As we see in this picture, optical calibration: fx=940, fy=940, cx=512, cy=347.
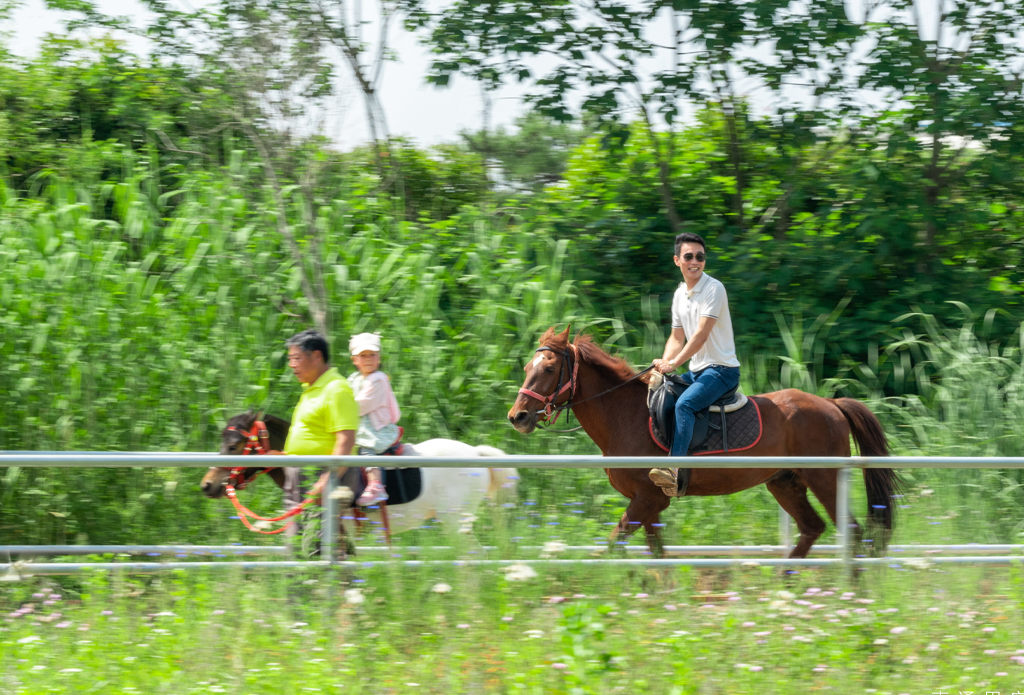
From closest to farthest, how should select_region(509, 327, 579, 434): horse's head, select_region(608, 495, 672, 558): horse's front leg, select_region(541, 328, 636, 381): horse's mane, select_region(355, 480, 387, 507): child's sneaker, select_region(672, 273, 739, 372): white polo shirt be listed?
select_region(355, 480, 387, 507): child's sneaker
select_region(608, 495, 672, 558): horse's front leg
select_region(672, 273, 739, 372): white polo shirt
select_region(509, 327, 579, 434): horse's head
select_region(541, 328, 636, 381): horse's mane

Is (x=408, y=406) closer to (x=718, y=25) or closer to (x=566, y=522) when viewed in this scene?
(x=566, y=522)

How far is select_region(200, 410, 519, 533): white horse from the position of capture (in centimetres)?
489

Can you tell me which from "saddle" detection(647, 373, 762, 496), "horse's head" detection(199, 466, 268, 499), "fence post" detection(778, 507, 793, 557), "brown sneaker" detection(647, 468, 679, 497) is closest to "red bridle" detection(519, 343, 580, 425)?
"saddle" detection(647, 373, 762, 496)

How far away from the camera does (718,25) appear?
9453 millimetres

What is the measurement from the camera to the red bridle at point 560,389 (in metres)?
6.14

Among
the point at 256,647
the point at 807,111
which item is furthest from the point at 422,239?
the point at 256,647

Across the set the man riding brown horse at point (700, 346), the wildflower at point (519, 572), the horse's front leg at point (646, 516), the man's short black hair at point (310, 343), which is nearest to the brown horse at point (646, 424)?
the horse's front leg at point (646, 516)

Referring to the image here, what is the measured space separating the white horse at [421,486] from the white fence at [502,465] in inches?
5.5

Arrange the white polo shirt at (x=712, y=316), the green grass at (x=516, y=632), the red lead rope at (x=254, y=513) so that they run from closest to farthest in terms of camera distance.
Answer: the green grass at (x=516, y=632) → the red lead rope at (x=254, y=513) → the white polo shirt at (x=712, y=316)

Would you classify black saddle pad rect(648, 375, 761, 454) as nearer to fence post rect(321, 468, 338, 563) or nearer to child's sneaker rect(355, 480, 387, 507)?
child's sneaker rect(355, 480, 387, 507)

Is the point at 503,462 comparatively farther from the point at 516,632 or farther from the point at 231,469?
the point at 231,469

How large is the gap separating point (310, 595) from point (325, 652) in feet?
1.56

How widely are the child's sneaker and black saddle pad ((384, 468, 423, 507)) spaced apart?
11 cm

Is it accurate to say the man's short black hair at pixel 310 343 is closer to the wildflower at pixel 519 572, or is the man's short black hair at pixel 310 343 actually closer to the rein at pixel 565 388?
the rein at pixel 565 388
